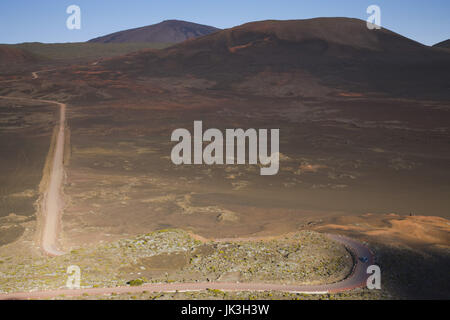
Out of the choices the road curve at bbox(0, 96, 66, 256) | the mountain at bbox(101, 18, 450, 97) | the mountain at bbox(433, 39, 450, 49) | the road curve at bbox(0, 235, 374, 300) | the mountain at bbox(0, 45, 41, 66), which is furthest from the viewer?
the mountain at bbox(433, 39, 450, 49)

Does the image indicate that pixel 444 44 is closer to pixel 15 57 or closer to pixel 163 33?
pixel 15 57

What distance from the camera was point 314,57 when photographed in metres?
58.4

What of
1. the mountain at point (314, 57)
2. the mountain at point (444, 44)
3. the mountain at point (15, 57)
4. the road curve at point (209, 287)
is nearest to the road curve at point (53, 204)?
the road curve at point (209, 287)

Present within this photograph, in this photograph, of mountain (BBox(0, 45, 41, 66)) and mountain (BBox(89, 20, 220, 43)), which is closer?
mountain (BBox(0, 45, 41, 66))

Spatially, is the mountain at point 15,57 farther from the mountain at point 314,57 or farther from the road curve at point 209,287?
the road curve at point 209,287

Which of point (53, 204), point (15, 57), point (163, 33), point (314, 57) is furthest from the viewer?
point (163, 33)

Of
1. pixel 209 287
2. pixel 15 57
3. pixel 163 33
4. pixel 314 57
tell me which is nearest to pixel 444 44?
pixel 314 57

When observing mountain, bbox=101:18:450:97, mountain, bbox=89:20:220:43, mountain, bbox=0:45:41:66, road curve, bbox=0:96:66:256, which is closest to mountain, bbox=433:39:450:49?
mountain, bbox=101:18:450:97

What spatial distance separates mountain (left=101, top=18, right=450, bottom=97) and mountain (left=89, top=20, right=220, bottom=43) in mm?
85190

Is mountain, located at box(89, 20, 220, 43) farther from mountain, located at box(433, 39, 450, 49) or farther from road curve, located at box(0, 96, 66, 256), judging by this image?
road curve, located at box(0, 96, 66, 256)

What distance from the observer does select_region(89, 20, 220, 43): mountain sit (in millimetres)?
148625

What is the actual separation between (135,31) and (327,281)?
158673 millimetres

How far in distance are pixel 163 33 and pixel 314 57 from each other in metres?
105
